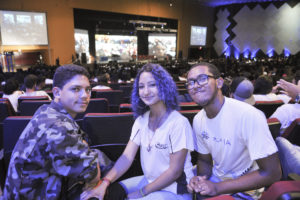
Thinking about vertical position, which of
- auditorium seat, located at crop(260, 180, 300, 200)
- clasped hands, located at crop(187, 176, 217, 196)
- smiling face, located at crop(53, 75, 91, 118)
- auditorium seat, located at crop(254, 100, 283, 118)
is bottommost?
clasped hands, located at crop(187, 176, 217, 196)

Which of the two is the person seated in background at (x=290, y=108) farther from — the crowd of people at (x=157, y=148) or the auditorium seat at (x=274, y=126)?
the crowd of people at (x=157, y=148)

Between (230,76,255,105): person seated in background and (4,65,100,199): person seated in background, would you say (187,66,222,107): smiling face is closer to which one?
(4,65,100,199): person seated in background

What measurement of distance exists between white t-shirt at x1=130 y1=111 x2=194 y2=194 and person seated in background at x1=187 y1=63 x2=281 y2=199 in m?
0.10

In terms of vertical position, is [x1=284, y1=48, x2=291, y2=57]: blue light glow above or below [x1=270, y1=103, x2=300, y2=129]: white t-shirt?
above

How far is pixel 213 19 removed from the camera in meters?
16.5

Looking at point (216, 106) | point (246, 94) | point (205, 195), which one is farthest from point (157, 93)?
point (246, 94)

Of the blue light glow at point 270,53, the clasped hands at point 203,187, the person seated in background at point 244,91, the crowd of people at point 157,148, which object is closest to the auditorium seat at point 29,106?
the crowd of people at point 157,148

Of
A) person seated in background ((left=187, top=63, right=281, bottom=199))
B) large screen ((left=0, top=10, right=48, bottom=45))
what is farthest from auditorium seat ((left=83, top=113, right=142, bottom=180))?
large screen ((left=0, top=10, right=48, bottom=45))

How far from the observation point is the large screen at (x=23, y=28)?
844 centimetres

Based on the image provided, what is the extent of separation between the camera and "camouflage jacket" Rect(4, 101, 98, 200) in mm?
994

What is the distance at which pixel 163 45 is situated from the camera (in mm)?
15695

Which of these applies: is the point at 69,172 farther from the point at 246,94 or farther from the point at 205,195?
the point at 246,94

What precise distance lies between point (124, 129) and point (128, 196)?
61cm

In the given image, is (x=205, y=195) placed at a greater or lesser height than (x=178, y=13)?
lesser
